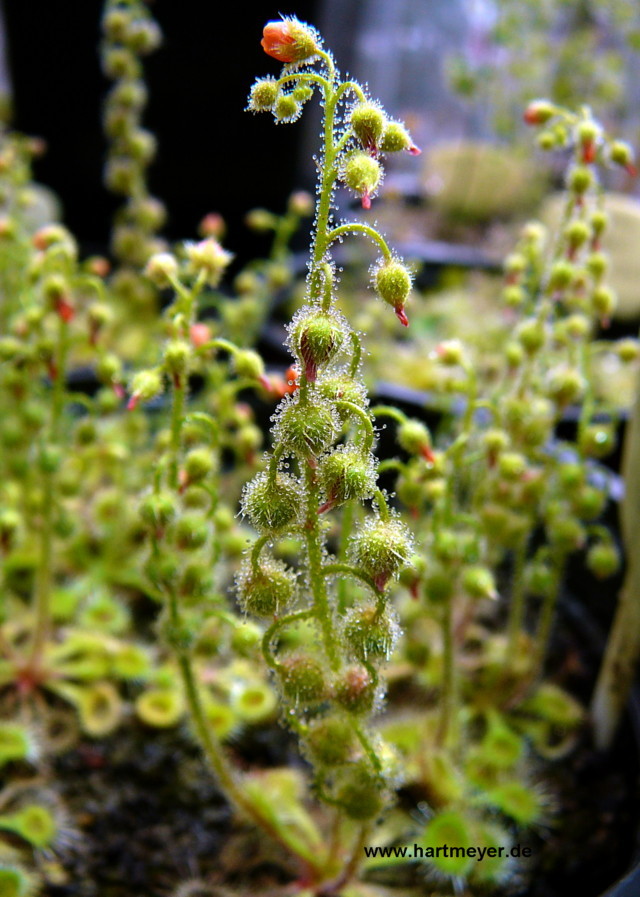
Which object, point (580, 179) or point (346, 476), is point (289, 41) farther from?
point (580, 179)

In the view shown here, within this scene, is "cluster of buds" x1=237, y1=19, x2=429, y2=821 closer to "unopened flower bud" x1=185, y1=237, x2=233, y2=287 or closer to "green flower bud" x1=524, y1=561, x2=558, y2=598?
"unopened flower bud" x1=185, y1=237, x2=233, y2=287

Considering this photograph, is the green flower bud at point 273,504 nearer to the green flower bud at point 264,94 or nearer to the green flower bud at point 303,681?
the green flower bud at point 303,681

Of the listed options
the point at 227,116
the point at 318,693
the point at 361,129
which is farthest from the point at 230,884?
the point at 227,116

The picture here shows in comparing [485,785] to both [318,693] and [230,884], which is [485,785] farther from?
[318,693]

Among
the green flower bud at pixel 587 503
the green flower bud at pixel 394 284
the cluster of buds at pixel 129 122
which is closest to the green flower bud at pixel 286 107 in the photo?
the green flower bud at pixel 394 284

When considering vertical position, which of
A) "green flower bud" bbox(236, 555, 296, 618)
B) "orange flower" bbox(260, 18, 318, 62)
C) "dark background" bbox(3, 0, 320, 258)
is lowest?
"green flower bud" bbox(236, 555, 296, 618)

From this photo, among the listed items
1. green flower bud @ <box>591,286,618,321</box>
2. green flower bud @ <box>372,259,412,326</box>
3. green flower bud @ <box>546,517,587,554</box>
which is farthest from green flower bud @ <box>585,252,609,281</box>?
green flower bud @ <box>372,259,412,326</box>
